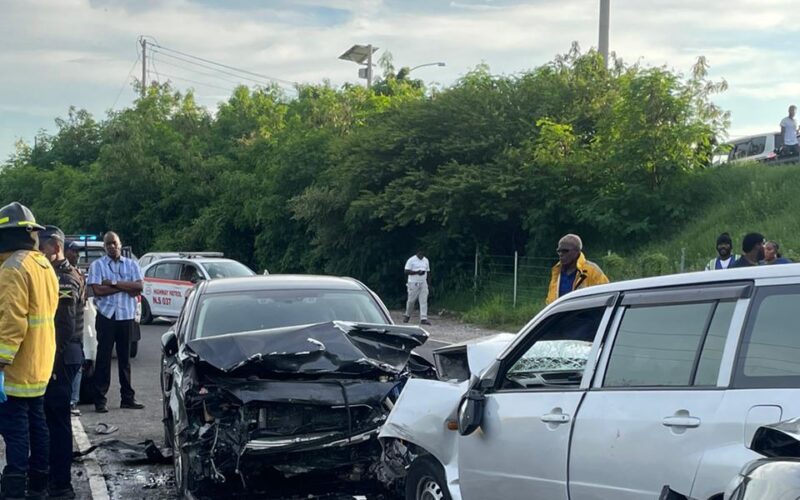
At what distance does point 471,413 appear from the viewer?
17.2 ft

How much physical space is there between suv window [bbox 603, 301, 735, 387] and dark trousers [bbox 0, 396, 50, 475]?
3955 mm

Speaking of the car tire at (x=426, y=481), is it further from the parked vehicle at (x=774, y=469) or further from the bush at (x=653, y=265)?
the bush at (x=653, y=265)

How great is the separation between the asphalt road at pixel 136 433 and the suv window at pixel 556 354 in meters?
3.24

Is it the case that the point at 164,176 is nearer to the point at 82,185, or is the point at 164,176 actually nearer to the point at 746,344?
the point at 82,185

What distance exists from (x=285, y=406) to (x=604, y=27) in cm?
2275

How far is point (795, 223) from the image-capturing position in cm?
2025

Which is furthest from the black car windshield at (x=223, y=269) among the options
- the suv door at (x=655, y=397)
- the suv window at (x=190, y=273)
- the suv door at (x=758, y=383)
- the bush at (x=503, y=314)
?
the suv door at (x=758, y=383)

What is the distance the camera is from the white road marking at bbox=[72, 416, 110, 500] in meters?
7.25

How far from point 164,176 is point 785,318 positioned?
46874 mm

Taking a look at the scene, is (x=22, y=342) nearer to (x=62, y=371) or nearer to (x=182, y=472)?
(x=62, y=371)

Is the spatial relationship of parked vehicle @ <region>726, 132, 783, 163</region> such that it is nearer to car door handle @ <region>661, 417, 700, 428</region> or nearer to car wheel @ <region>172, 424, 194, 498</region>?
car wheel @ <region>172, 424, 194, 498</region>

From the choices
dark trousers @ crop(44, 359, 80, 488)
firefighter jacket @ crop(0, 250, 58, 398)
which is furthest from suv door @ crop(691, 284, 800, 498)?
dark trousers @ crop(44, 359, 80, 488)

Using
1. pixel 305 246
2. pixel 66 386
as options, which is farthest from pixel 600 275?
pixel 305 246

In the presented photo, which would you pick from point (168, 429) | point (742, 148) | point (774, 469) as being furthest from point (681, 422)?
point (742, 148)
